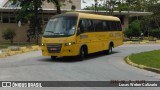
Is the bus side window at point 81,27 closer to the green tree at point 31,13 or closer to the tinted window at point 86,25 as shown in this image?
the tinted window at point 86,25

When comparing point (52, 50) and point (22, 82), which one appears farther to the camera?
point (52, 50)

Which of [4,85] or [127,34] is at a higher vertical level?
[4,85]

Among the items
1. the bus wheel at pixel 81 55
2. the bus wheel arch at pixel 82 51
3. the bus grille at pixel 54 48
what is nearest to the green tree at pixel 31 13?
the bus wheel arch at pixel 82 51

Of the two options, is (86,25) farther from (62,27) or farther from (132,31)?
(132,31)

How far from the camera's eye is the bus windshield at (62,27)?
20.6m

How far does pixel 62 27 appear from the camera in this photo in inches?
819

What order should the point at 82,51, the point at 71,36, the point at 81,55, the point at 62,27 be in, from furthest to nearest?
the point at 82,51, the point at 81,55, the point at 62,27, the point at 71,36

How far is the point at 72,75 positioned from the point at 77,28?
657 cm

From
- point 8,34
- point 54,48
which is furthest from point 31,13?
point 54,48

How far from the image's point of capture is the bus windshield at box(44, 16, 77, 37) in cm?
2062

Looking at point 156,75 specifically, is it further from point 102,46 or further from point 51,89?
point 102,46

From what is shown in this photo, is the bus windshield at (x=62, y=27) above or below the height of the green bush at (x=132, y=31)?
above

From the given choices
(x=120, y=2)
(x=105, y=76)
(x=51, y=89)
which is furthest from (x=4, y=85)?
(x=120, y=2)

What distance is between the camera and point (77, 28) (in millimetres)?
20828
